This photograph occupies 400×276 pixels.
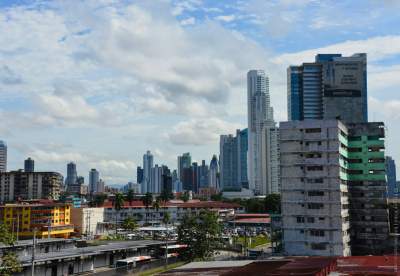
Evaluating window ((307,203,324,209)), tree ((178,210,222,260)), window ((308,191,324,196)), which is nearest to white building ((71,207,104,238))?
tree ((178,210,222,260))

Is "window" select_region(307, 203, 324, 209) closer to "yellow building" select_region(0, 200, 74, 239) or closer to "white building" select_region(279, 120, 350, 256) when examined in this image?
"white building" select_region(279, 120, 350, 256)

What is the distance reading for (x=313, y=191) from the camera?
102375 mm

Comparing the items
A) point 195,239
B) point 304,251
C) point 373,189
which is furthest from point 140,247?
point 373,189

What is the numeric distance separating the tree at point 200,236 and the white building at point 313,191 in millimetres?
20447

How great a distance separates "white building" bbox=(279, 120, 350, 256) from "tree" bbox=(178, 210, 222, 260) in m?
20.4

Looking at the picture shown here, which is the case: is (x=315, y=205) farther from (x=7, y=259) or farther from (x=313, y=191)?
(x=7, y=259)

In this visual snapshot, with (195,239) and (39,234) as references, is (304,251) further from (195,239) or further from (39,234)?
(39,234)

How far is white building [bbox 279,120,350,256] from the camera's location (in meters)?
100

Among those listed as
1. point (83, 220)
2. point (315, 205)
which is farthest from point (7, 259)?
point (83, 220)

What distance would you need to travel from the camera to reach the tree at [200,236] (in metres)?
87.7

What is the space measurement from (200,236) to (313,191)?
27.8m

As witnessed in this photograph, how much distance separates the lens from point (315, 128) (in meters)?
104

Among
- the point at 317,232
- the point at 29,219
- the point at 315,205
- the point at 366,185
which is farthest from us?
the point at 29,219

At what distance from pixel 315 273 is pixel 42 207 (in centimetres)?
12064
